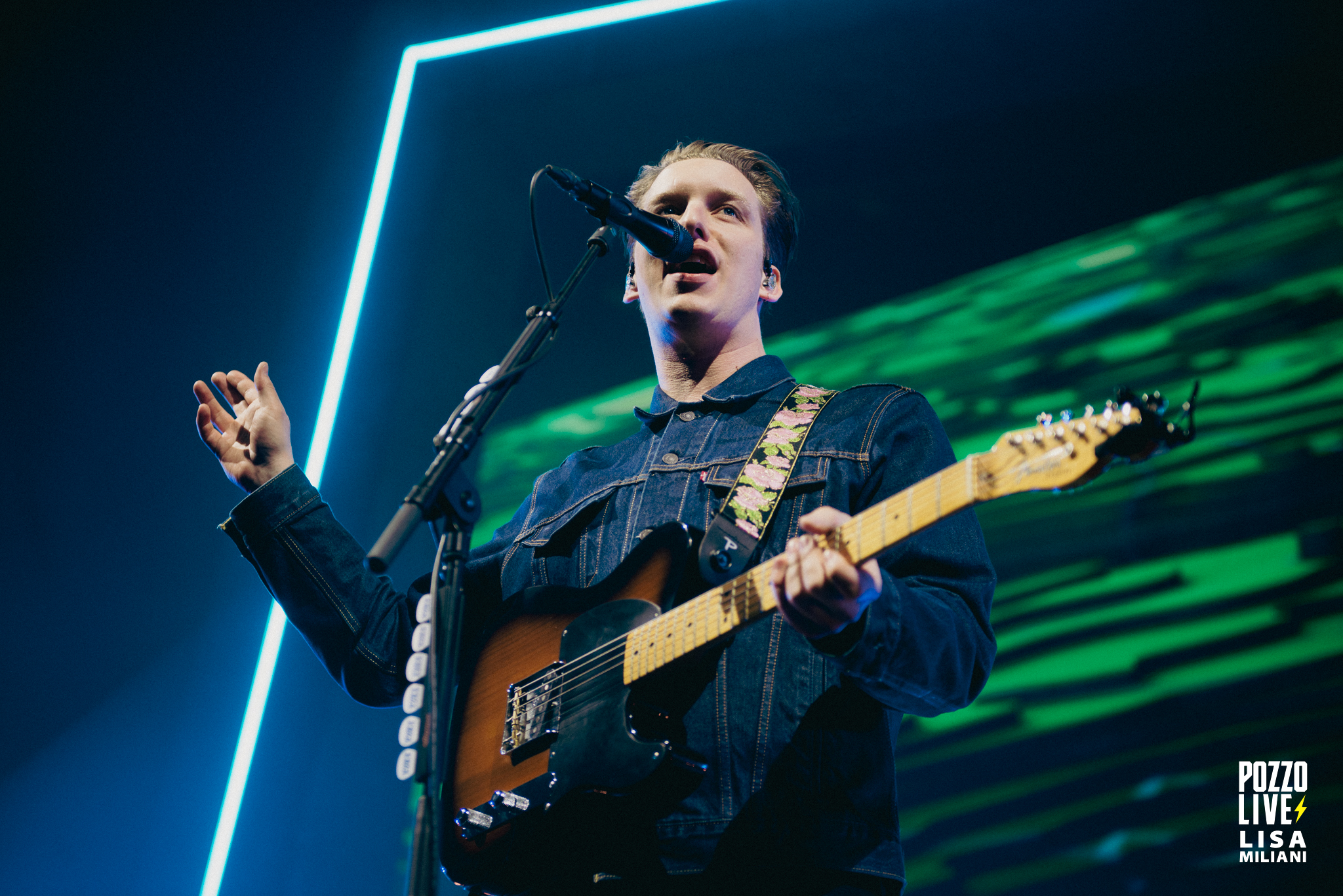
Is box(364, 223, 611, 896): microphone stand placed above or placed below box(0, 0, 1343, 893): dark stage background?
below

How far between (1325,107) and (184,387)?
10.7 ft

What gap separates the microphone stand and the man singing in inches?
12.5

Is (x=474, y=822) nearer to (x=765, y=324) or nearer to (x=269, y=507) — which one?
(x=269, y=507)

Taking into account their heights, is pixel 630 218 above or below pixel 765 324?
below

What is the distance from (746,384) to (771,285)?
449 mm

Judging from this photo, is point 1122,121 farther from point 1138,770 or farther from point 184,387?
point 184,387

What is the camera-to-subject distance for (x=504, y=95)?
11.3 feet

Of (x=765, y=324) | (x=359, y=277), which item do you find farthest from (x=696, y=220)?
A: (x=359, y=277)

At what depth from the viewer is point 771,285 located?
2.25 m

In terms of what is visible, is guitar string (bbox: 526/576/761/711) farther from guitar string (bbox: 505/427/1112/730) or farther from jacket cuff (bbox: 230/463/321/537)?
jacket cuff (bbox: 230/463/321/537)

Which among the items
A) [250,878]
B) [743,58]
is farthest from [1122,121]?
[250,878]

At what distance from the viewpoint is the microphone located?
1.59m

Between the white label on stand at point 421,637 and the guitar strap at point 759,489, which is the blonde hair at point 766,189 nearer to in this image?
the guitar strap at point 759,489

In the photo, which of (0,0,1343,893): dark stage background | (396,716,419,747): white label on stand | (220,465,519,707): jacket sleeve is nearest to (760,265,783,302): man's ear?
(0,0,1343,893): dark stage background
